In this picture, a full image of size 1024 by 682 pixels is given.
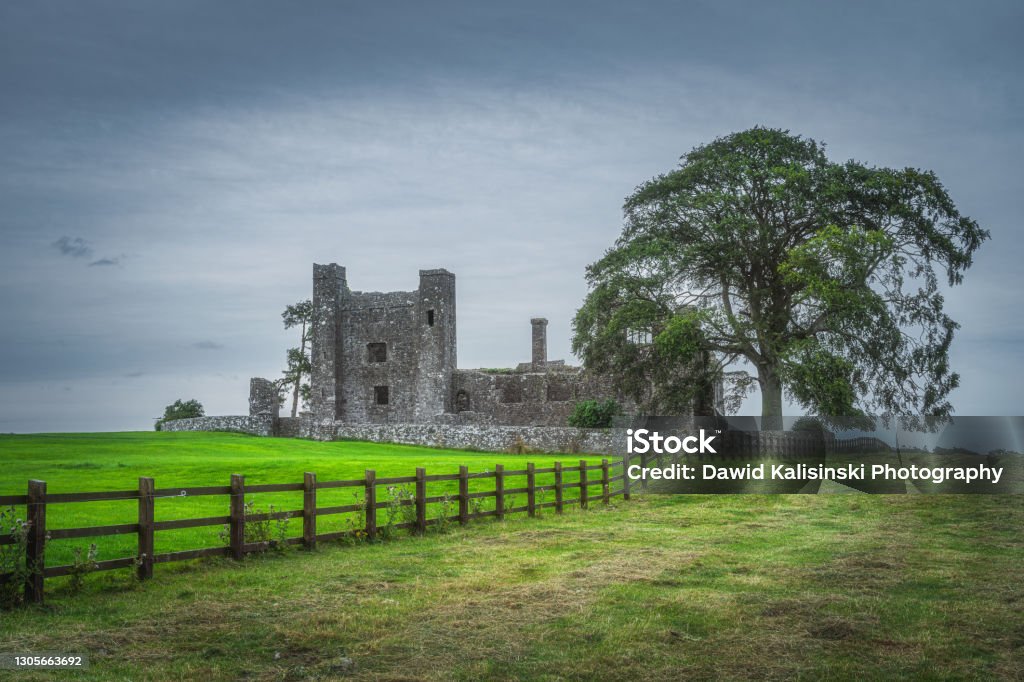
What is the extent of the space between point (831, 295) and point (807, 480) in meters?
6.24

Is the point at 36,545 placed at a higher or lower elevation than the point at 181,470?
higher

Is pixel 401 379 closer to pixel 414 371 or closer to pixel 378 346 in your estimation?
pixel 414 371

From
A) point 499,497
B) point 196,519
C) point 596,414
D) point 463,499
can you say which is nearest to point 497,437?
point 596,414

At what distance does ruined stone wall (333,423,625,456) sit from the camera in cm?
3634

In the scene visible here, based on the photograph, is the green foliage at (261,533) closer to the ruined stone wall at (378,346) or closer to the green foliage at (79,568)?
the green foliage at (79,568)

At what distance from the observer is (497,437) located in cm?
3856

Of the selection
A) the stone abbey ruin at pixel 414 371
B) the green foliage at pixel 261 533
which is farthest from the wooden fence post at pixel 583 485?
the stone abbey ruin at pixel 414 371

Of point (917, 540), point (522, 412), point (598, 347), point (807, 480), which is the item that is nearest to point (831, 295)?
point (807, 480)

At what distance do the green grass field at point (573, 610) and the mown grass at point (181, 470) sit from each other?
7.77ft

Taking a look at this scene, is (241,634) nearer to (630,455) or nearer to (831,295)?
(630,455)

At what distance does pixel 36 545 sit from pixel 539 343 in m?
42.5

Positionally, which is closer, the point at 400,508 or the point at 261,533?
the point at 261,533

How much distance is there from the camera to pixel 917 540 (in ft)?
47.1

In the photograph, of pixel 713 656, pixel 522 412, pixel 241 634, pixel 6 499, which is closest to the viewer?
pixel 713 656
